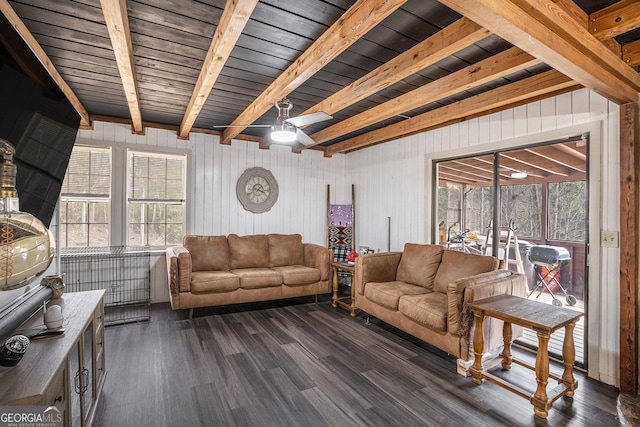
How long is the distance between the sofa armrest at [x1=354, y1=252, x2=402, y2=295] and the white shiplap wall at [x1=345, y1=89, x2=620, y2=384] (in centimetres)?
64

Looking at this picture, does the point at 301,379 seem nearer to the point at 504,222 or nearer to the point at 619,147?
the point at 504,222

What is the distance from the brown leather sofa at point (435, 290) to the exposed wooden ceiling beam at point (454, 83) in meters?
1.64

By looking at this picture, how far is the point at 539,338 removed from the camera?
2.22 m

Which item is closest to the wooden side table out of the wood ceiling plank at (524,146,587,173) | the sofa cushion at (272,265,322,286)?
the sofa cushion at (272,265,322,286)

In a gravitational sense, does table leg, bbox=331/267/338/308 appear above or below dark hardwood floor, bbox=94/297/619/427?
above

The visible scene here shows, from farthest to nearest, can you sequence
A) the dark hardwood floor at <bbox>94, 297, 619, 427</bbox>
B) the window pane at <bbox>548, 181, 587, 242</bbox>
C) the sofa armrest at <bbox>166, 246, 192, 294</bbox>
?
the sofa armrest at <bbox>166, 246, 192, 294</bbox> → the window pane at <bbox>548, 181, 587, 242</bbox> → the dark hardwood floor at <bbox>94, 297, 619, 427</bbox>

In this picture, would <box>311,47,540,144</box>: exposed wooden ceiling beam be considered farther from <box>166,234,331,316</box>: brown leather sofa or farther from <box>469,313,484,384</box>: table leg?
<box>166,234,331,316</box>: brown leather sofa

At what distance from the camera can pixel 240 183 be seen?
509cm

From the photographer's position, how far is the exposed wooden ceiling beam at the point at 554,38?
4.83 feet

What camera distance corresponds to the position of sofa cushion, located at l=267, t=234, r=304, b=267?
15.9ft

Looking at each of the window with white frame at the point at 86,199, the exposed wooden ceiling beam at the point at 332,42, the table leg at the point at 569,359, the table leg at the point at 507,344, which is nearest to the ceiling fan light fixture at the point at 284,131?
the exposed wooden ceiling beam at the point at 332,42

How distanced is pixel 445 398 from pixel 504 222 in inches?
82.3

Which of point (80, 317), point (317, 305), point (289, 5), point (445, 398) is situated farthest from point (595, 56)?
point (317, 305)

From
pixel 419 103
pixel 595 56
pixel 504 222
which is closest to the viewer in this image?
pixel 595 56
